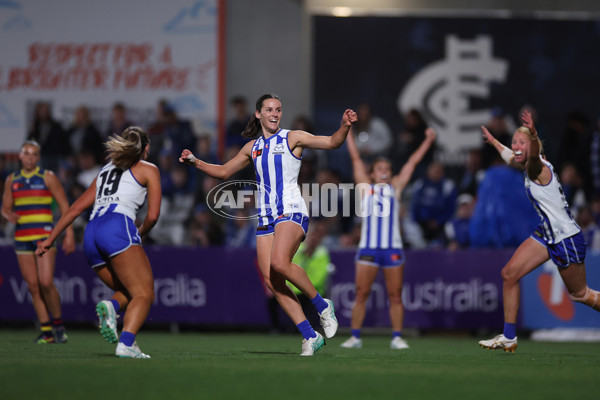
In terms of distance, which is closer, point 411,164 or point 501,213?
point 411,164

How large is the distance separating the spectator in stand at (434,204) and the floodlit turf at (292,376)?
6.77m

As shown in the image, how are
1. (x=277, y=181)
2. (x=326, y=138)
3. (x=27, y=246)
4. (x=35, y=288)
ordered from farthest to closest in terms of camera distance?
(x=35, y=288), (x=27, y=246), (x=277, y=181), (x=326, y=138)

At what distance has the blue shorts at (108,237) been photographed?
786 cm

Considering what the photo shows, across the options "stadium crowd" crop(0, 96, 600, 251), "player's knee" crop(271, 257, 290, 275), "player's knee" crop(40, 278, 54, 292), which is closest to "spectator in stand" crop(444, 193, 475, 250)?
"stadium crowd" crop(0, 96, 600, 251)

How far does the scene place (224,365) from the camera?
24.6 ft

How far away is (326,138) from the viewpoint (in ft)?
27.2

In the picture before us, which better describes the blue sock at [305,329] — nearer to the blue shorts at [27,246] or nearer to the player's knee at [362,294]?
the player's knee at [362,294]

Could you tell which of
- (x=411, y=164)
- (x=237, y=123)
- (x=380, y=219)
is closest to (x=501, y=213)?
(x=411, y=164)

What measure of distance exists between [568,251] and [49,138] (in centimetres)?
1245

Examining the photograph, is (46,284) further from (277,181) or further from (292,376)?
(292,376)

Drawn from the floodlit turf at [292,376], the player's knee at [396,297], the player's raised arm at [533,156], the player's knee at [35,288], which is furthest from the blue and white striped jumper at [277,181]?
the player's knee at [35,288]

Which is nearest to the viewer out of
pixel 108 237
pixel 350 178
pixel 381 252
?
pixel 108 237

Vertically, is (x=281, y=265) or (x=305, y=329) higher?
(x=281, y=265)

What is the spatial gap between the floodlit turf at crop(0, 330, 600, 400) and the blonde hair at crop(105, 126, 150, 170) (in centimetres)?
175
